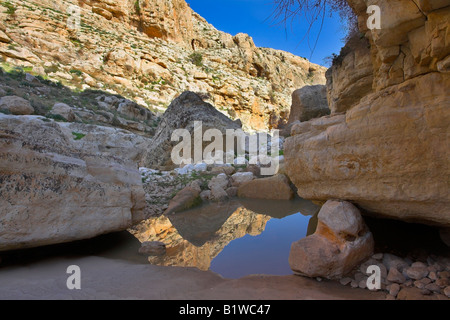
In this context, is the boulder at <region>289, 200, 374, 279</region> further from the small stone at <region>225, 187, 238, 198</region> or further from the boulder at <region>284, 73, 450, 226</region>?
the small stone at <region>225, 187, 238, 198</region>

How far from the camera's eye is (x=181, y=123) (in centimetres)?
854

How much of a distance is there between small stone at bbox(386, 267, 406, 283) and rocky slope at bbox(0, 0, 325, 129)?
19.8 metres

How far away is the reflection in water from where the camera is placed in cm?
265

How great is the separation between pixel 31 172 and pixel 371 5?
3539 mm

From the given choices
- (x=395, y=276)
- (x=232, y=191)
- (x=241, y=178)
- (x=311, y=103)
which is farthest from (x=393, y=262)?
(x=311, y=103)

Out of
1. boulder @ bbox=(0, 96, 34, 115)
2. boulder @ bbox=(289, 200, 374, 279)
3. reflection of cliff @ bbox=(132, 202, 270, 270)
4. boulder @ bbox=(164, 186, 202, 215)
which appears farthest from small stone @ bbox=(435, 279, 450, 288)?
boulder @ bbox=(0, 96, 34, 115)

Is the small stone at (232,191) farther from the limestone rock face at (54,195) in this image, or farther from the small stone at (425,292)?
the small stone at (425,292)

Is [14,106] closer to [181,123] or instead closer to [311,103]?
[181,123]

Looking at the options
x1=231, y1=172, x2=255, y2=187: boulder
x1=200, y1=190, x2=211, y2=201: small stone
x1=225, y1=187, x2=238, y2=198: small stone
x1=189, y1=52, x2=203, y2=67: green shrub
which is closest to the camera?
x1=200, y1=190, x2=211, y2=201: small stone

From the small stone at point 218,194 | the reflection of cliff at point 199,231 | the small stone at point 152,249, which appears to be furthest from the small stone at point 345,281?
the small stone at point 218,194

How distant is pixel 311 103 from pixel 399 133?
11306 mm

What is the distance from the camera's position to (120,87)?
65.5ft

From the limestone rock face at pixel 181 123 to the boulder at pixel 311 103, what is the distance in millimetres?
5006

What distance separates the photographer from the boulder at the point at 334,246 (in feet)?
6.62
